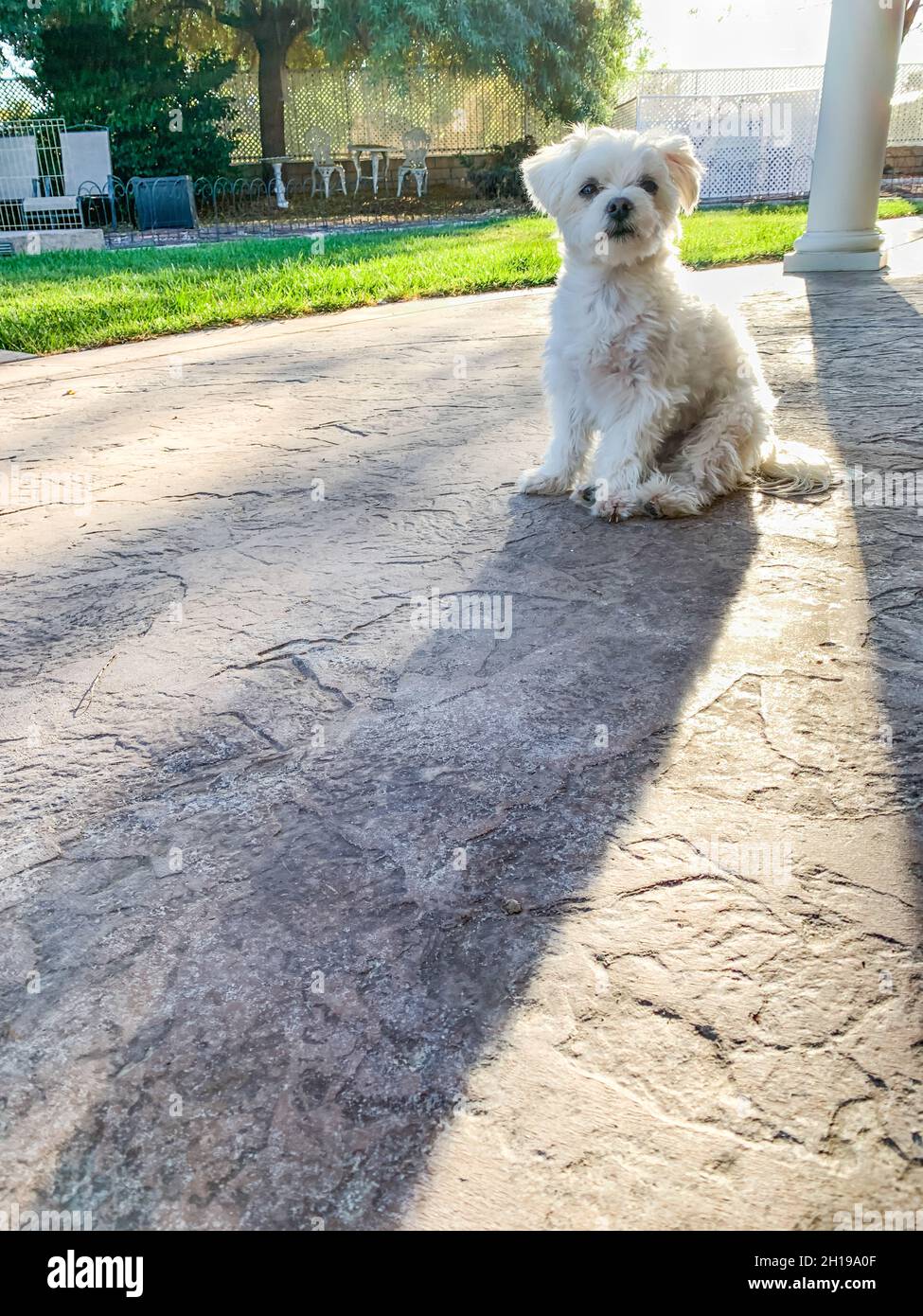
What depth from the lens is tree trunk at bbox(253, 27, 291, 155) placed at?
66.6ft

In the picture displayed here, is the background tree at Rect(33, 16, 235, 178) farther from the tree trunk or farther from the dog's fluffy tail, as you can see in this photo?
the dog's fluffy tail

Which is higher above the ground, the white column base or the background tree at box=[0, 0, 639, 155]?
the background tree at box=[0, 0, 639, 155]

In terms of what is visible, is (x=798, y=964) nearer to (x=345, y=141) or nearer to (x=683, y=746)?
(x=683, y=746)

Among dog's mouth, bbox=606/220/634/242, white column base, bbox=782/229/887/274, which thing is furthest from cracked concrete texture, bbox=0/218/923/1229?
white column base, bbox=782/229/887/274


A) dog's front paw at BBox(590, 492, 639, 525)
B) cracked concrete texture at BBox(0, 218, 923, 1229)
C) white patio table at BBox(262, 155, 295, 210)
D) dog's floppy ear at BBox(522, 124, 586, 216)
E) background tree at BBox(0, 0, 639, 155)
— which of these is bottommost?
cracked concrete texture at BBox(0, 218, 923, 1229)

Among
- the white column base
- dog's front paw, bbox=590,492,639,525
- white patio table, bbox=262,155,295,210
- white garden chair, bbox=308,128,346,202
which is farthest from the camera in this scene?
white garden chair, bbox=308,128,346,202

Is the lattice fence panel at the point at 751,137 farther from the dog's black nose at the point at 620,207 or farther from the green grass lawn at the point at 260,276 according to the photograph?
the dog's black nose at the point at 620,207

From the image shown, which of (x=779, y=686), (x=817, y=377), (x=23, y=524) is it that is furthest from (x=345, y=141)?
(x=779, y=686)

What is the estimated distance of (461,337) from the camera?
673 cm

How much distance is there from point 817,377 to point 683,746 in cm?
382

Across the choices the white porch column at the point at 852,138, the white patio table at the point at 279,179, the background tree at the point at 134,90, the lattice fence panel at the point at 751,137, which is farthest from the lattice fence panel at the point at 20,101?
the white porch column at the point at 852,138

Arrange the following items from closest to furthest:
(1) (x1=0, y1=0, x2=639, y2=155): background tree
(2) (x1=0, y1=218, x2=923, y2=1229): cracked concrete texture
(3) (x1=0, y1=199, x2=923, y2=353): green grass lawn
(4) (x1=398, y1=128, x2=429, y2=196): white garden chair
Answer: (2) (x1=0, y1=218, x2=923, y2=1229): cracked concrete texture, (3) (x1=0, y1=199, x2=923, y2=353): green grass lawn, (1) (x1=0, y1=0, x2=639, y2=155): background tree, (4) (x1=398, y1=128, x2=429, y2=196): white garden chair

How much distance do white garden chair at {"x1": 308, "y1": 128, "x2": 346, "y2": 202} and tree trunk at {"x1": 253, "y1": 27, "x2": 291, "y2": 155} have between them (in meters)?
0.79
